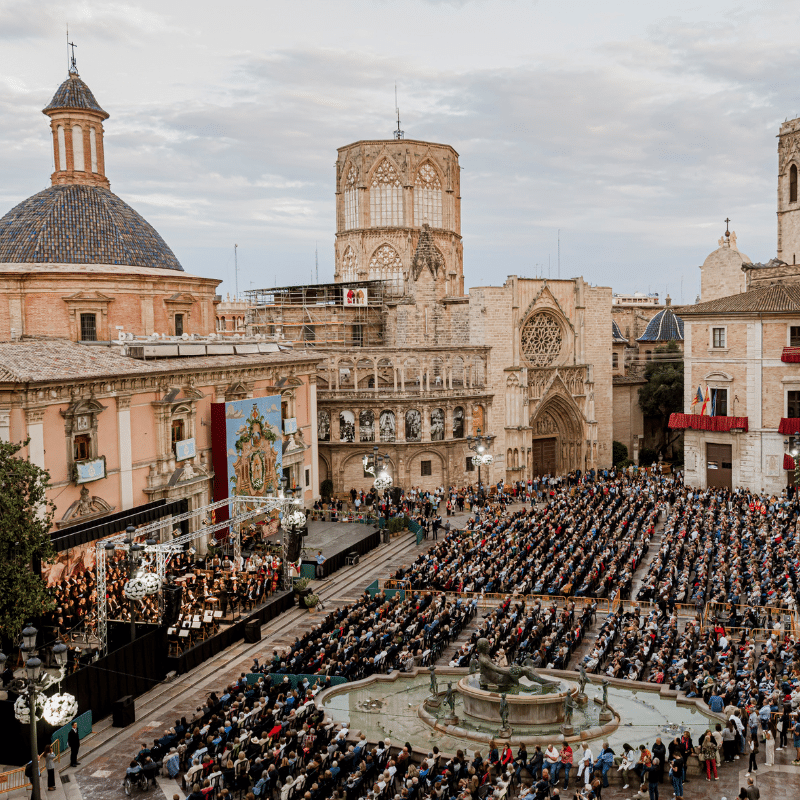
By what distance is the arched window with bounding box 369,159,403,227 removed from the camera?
2467 inches

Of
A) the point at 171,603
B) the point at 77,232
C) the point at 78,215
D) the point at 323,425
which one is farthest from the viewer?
the point at 323,425

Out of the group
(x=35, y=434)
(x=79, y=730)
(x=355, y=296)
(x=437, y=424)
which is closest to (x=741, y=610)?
(x=79, y=730)

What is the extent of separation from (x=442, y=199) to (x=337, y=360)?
2047cm

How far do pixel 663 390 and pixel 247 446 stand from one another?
3209 cm

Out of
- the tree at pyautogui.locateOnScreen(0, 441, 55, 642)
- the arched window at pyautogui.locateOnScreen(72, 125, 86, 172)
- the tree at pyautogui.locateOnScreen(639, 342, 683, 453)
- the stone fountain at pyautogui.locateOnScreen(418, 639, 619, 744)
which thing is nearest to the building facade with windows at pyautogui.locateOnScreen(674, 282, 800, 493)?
the tree at pyautogui.locateOnScreen(639, 342, 683, 453)

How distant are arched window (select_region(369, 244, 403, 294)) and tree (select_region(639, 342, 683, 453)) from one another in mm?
18752

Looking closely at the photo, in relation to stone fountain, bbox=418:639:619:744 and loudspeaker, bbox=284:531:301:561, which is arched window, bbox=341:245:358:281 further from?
stone fountain, bbox=418:639:619:744

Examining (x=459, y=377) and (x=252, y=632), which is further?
(x=459, y=377)

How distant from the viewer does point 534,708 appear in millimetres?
19984

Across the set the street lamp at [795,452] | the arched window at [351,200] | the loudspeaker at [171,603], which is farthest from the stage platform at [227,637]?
the arched window at [351,200]

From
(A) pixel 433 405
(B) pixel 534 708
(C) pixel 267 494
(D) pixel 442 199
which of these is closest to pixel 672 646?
(B) pixel 534 708

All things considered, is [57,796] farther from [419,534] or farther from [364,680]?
[419,534]

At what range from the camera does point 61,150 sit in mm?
40781

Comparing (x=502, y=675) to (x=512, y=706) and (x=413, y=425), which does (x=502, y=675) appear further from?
(x=413, y=425)
